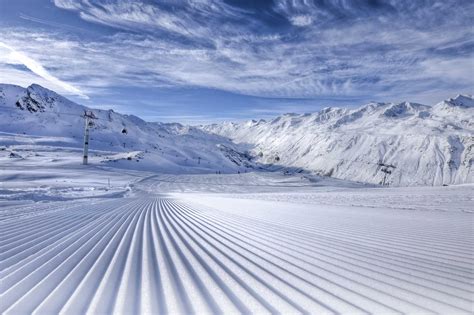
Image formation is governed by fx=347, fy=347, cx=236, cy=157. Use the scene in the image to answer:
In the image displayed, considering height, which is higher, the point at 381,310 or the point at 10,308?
the point at 381,310

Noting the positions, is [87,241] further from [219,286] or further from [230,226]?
[219,286]

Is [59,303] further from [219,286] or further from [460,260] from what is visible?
[460,260]

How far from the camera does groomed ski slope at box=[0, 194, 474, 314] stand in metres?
4.46

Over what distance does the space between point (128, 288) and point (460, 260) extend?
19.2 ft

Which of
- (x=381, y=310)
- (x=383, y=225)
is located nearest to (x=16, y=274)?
(x=381, y=310)

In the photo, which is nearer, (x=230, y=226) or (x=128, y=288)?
(x=128, y=288)

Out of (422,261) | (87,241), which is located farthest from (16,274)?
(422,261)

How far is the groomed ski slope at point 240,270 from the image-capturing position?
14.6 feet

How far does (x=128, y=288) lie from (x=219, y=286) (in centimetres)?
133

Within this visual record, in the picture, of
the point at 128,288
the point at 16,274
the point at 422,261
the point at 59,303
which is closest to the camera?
the point at 59,303

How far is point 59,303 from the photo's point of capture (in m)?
4.53

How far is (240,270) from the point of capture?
235 inches

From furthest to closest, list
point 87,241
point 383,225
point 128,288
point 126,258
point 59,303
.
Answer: point 383,225 → point 87,241 → point 126,258 → point 128,288 → point 59,303

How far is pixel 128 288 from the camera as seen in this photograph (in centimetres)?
507
